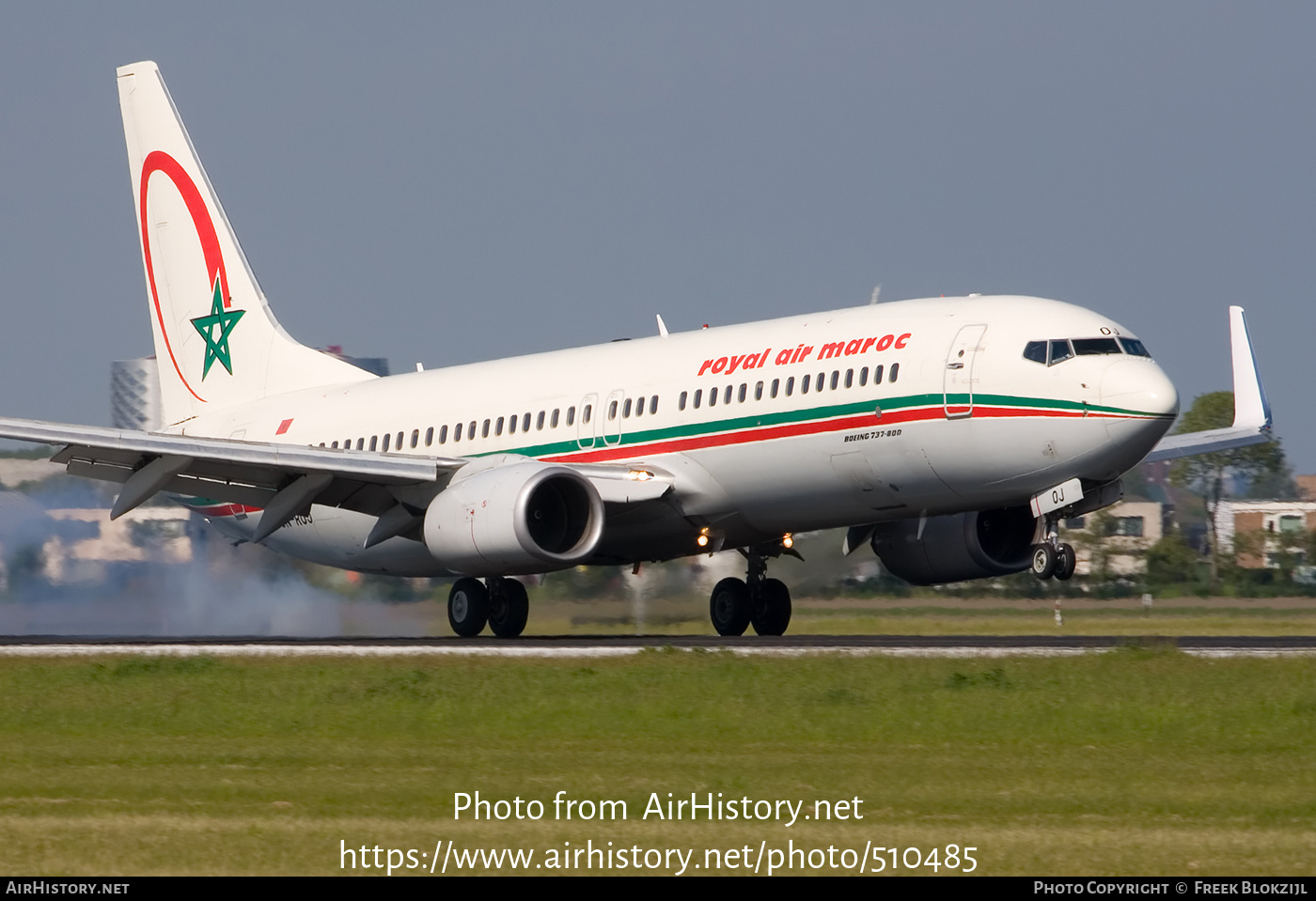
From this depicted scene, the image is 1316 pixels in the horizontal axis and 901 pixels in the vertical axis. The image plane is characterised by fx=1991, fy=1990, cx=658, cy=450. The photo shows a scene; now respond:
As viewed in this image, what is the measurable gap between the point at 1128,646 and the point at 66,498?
2133 cm

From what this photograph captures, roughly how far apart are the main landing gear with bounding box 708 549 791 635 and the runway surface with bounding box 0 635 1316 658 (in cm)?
316

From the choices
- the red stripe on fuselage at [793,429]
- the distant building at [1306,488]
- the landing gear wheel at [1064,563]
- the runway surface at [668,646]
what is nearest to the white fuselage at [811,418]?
the red stripe on fuselage at [793,429]

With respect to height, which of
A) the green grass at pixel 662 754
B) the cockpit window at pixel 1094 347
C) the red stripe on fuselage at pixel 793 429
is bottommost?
the green grass at pixel 662 754

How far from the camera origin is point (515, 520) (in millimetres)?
26250

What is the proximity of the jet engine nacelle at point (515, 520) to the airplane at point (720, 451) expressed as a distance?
40 mm

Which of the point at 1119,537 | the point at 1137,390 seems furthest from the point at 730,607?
the point at 1119,537

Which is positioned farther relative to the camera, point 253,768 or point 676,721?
point 676,721

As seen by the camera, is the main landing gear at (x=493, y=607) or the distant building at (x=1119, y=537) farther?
the distant building at (x=1119, y=537)

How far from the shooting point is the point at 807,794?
13.5 metres

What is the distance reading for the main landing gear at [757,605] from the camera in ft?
102

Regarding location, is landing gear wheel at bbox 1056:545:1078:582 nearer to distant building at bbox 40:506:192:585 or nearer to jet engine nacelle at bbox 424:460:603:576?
jet engine nacelle at bbox 424:460:603:576

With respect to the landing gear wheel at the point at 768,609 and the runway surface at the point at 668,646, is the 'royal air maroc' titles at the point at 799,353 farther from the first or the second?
the landing gear wheel at the point at 768,609
